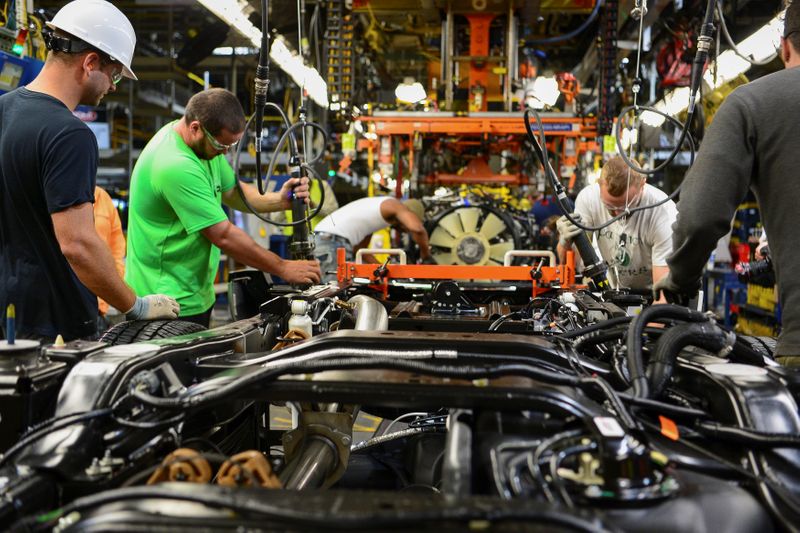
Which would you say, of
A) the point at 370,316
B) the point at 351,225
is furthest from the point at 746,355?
the point at 351,225

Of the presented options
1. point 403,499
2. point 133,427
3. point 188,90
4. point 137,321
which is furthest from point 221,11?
point 188,90

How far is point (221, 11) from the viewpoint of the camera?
6.07 meters

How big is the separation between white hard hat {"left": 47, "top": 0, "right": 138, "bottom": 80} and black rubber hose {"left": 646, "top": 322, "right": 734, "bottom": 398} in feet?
7.11

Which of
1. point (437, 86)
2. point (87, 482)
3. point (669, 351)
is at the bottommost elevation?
point (87, 482)

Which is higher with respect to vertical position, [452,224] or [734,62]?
[734,62]

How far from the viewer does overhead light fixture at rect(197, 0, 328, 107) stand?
6.04 m

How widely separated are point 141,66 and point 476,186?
543cm

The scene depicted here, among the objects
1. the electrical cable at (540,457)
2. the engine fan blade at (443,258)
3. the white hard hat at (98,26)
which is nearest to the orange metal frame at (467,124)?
the engine fan blade at (443,258)

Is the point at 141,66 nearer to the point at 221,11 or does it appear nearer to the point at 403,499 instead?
the point at 221,11

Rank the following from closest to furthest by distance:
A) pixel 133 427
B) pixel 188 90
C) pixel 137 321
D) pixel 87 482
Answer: pixel 87 482 → pixel 133 427 → pixel 137 321 → pixel 188 90

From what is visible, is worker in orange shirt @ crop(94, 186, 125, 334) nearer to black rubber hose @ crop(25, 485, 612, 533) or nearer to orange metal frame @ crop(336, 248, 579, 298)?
orange metal frame @ crop(336, 248, 579, 298)

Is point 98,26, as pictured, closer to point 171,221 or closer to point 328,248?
point 171,221

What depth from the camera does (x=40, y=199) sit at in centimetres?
244

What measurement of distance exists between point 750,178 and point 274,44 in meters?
6.70
